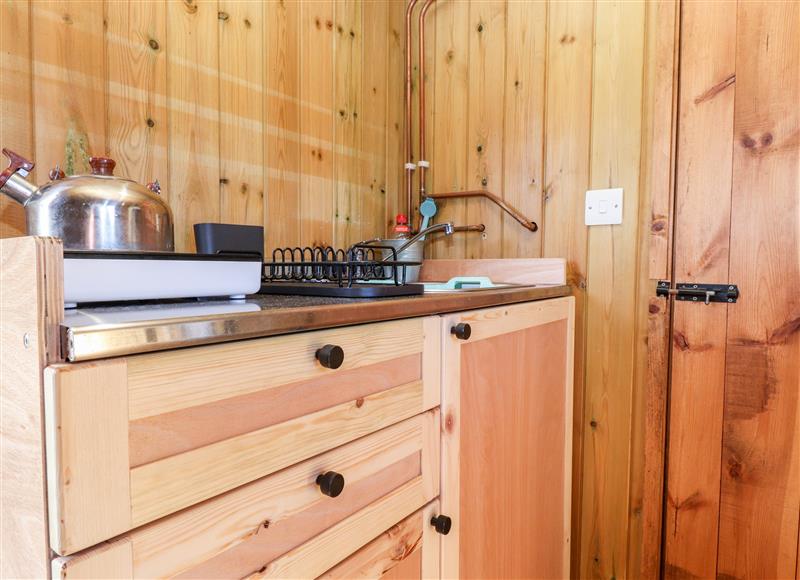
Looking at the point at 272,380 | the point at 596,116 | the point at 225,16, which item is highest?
the point at 225,16

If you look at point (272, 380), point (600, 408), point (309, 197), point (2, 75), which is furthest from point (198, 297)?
point (600, 408)

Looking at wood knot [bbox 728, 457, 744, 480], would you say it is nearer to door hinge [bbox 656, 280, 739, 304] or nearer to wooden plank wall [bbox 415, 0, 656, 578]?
wooden plank wall [bbox 415, 0, 656, 578]

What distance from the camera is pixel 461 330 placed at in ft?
2.88

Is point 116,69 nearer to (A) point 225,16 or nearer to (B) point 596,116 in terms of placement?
(A) point 225,16

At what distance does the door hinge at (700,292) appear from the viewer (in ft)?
4.18

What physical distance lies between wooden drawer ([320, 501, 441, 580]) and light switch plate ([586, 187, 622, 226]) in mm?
947

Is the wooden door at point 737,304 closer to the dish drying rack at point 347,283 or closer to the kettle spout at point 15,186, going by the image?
the dish drying rack at point 347,283

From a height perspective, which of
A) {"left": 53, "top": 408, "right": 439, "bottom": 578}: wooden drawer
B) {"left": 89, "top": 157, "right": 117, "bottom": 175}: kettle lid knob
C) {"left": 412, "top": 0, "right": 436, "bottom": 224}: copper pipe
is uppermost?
{"left": 412, "top": 0, "right": 436, "bottom": 224}: copper pipe

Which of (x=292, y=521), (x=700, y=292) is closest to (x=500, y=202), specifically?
(x=700, y=292)

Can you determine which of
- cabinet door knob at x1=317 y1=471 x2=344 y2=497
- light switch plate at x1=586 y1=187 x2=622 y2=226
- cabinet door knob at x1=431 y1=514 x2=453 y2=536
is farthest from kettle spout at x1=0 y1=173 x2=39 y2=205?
light switch plate at x1=586 y1=187 x2=622 y2=226

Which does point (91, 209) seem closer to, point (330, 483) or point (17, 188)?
point (17, 188)

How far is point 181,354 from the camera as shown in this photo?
1.59ft

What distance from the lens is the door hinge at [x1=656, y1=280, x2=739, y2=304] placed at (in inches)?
50.2

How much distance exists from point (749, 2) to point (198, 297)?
142 centimetres
